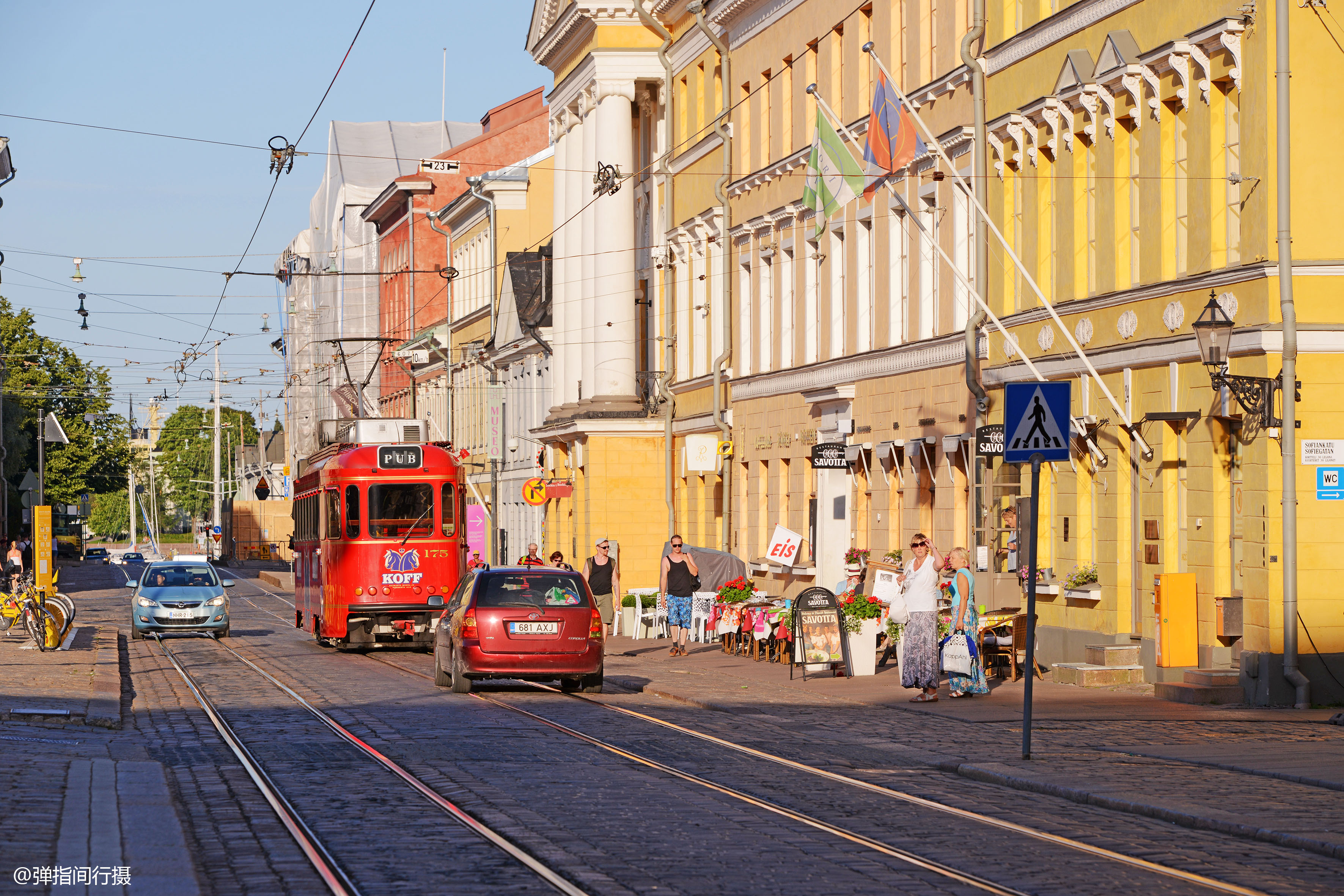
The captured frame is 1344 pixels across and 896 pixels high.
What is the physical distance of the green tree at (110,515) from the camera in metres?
192

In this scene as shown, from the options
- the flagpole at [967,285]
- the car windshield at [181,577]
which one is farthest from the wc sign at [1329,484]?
the car windshield at [181,577]

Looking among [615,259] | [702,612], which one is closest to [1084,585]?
[702,612]

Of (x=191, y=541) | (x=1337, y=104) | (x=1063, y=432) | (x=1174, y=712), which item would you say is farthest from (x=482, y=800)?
(x=191, y=541)

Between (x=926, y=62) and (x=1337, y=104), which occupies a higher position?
(x=926, y=62)

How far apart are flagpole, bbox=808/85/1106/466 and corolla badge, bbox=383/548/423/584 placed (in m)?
9.88

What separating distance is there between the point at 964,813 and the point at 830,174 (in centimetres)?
1896

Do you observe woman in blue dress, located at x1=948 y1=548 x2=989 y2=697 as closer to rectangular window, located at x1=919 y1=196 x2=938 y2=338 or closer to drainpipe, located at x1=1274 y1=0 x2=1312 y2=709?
drainpipe, located at x1=1274 y1=0 x2=1312 y2=709

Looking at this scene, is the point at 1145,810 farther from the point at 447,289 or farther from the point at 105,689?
A: the point at 447,289

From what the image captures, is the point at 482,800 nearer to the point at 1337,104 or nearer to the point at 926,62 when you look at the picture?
the point at 1337,104

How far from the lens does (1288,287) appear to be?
19.4 meters

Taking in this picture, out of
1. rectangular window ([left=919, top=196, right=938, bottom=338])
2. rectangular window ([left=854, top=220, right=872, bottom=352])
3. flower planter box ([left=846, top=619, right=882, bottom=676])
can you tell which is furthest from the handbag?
rectangular window ([left=854, top=220, right=872, bottom=352])

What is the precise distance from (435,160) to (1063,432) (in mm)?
58212

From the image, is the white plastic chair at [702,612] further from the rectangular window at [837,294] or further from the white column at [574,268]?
the white column at [574,268]

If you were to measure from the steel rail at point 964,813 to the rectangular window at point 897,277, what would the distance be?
12038 mm
